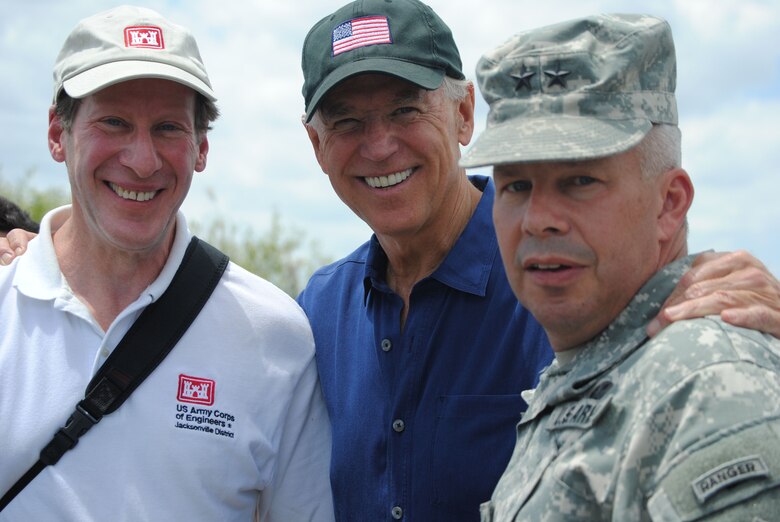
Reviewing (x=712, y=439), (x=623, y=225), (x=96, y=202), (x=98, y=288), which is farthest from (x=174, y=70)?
(x=712, y=439)

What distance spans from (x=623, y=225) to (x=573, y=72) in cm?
39

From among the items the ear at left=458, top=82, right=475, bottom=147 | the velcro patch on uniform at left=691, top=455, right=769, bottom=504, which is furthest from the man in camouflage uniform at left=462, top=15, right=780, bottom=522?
the ear at left=458, top=82, right=475, bottom=147

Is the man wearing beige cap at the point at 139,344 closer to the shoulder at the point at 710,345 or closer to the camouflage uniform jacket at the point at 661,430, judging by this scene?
the camouflage uniform jacket at the point at 661,430

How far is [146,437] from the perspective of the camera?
3438 mm

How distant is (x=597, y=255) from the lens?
92.0 inches

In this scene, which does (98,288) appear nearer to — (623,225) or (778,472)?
(623,225)

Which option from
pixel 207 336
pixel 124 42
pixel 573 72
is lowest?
pixel 207 336

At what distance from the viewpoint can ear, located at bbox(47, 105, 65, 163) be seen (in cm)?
384

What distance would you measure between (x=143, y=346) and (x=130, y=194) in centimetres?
59

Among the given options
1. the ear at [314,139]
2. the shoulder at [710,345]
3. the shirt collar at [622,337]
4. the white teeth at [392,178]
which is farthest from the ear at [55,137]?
the shoulder at [710,345]

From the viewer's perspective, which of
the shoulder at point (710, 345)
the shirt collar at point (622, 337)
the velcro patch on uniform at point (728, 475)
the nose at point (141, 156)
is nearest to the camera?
the velcro patch on uniform at point (728, 475)

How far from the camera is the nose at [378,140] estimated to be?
11.7ft

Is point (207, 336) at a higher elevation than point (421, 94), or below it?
below

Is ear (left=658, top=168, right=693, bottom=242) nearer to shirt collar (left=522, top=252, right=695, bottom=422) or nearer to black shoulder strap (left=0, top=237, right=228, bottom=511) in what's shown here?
shirt collar (left=522, top=252, right=695, bottom=422)
